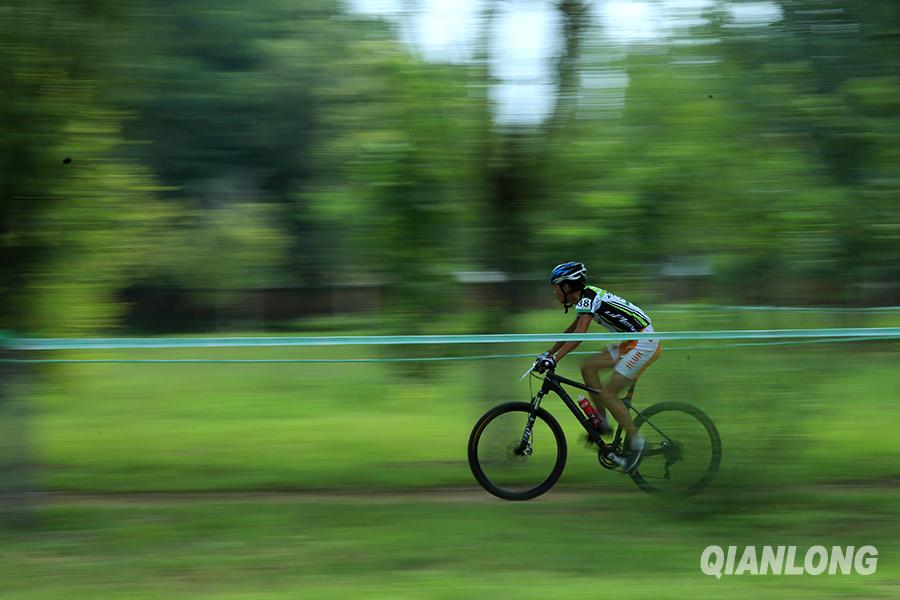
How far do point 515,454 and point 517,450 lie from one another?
40mm

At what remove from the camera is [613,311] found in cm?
648

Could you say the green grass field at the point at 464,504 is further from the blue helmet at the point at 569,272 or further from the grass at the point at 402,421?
the blue helmet at the point at 569,272

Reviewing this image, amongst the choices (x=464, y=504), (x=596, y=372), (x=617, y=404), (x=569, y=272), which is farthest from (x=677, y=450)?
(x=464, y=504)

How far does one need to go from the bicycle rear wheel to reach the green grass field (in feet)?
0.28

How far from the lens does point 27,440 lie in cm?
624

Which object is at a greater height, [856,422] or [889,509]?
[856,422]

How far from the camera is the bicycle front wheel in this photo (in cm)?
676

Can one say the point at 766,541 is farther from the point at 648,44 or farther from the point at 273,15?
the point at 273,15

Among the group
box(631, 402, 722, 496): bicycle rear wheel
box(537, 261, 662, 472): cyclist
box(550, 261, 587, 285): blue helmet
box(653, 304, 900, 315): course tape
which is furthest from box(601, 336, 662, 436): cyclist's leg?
box(550, 261, 587, 285): blue helmet

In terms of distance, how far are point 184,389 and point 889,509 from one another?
8.60 m

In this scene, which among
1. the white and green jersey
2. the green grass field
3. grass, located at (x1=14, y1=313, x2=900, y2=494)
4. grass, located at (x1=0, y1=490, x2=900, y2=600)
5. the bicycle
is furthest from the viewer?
the bicycle

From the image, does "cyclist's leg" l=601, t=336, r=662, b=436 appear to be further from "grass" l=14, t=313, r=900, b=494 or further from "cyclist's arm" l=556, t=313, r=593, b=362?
"cyclist's arm" l=556, t=313, r=593, b=362

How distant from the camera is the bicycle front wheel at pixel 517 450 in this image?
6.76m

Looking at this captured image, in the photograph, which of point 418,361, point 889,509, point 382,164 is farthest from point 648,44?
point 889,509
